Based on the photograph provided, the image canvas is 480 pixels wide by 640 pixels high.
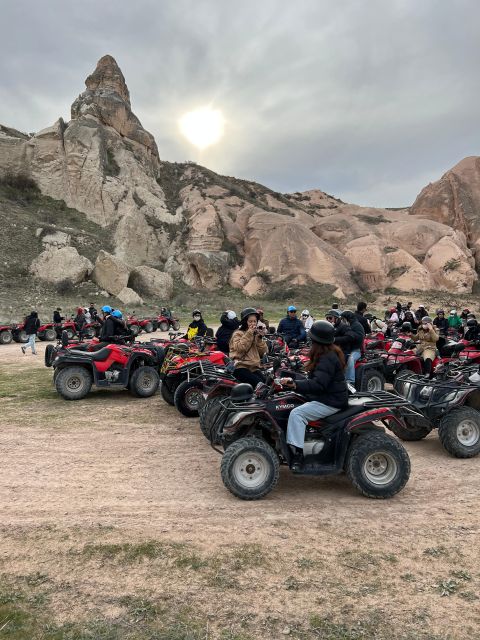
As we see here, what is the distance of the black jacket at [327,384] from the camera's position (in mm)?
4734

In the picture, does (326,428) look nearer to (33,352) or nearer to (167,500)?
(167,500)

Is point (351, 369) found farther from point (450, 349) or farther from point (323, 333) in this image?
point (323, 333)

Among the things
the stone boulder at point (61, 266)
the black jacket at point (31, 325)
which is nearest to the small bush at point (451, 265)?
the stone boulder at point (61, 266)

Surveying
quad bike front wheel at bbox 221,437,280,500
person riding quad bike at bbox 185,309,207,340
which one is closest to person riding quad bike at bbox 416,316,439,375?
person riding quad bike at bbox 185,309,207,340

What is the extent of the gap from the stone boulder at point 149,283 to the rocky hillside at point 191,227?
84mm

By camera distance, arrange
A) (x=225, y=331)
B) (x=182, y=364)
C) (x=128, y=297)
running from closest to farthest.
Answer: (x=182, y=364) < (x=225, y=331) < (x=128, y=297)

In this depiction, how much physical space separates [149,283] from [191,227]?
14093 millimetres

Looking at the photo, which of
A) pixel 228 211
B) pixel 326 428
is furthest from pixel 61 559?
pixel 228 211

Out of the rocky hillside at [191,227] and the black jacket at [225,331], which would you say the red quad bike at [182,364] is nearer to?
the black jacket at [225,331]

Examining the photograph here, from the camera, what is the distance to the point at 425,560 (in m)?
3.68

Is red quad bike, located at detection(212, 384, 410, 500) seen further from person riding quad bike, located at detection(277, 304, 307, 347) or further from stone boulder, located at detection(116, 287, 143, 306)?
stone boulder, located at detection(116, 287, 143, 306)

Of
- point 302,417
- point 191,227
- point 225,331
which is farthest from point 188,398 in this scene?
point 191,227

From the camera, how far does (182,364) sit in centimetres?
859

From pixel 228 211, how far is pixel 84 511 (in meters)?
53.4
